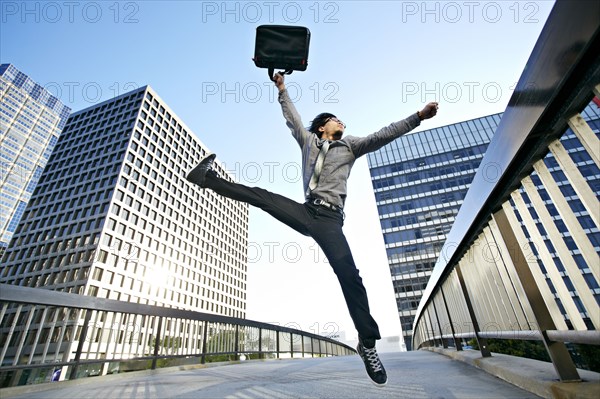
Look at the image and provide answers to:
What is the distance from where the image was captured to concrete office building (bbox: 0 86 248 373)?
44.5 metres

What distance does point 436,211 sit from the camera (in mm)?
59875

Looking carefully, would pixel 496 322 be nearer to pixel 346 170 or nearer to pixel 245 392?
pixel 346 170

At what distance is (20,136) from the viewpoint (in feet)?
325

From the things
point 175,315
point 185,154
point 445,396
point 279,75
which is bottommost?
point 445,396

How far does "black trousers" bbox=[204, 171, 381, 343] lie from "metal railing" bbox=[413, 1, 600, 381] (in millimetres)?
1087

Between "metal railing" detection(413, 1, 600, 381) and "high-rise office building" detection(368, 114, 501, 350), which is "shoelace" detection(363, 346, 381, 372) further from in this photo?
"high-rise office building" detection(368, 114, 501, 350)

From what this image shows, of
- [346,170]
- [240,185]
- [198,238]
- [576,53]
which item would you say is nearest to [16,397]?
[240,185]

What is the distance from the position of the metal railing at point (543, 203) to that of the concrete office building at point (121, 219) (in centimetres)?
4305

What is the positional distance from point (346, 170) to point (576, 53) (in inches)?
62.7

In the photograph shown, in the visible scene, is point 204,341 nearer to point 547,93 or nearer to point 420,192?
point 547,93

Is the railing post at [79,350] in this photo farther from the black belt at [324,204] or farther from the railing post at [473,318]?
the railing post at [473,318]

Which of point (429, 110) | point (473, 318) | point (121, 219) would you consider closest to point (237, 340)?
point (473, 318)

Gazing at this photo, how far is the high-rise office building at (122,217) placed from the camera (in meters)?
44.9

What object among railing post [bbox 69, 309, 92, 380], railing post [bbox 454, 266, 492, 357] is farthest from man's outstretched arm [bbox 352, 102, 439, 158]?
railing post [bbox 69, 309, 92, 380]
